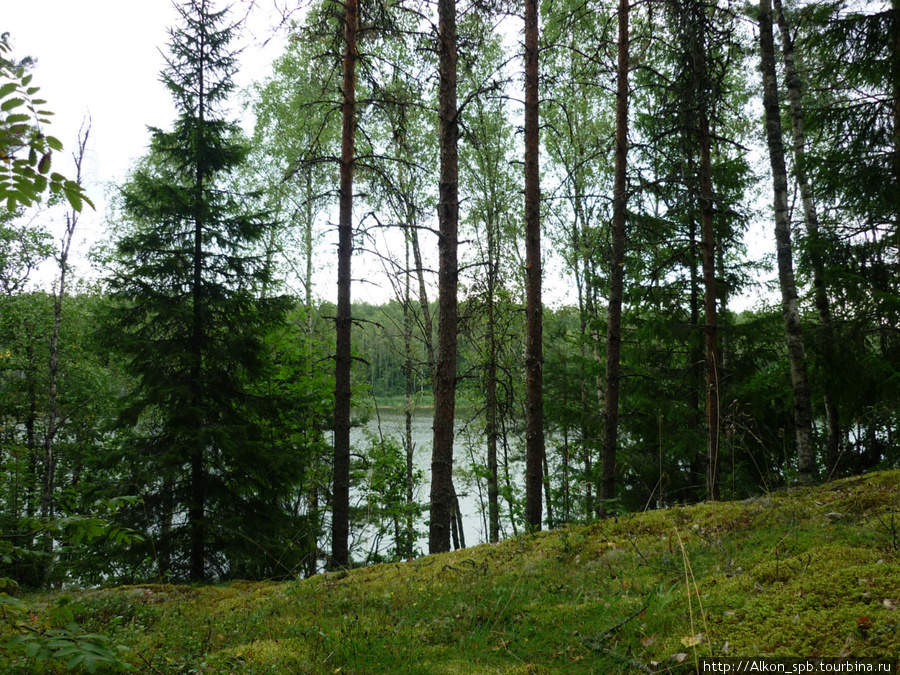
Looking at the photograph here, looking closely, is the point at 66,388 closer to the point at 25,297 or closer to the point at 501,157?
the point at 25,297

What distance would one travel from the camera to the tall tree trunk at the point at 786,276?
6719 mm

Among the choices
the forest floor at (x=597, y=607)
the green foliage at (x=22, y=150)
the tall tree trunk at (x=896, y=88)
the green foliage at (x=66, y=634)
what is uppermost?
the tall tree trunk at (x=896, y=88)

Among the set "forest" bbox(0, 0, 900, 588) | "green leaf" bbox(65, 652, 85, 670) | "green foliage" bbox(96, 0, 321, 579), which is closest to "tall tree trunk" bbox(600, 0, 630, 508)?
"forest" bbox(0, 0, 900, 588)

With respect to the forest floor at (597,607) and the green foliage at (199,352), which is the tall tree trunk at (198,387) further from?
the forest floor at (597,607)

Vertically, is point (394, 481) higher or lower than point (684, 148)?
lower

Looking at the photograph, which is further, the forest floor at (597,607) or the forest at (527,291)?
the forest at (527,291)

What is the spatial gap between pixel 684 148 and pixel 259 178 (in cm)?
1337

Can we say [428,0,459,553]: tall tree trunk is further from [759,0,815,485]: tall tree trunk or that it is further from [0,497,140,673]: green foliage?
[0,497,140,673]: green foliage

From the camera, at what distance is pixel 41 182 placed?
1680 mm

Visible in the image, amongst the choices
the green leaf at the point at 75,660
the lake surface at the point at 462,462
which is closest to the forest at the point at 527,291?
the lake surface at the point at 462,462

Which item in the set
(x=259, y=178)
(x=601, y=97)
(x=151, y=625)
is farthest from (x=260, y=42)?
(x=601, y=97)

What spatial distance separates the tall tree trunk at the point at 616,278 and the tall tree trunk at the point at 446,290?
2649 mm

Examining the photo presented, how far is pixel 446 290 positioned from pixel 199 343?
15.4 feet

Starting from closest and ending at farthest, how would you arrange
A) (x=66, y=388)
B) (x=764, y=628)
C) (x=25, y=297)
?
(x=764, y=628) → (x=25, y=297) → (x=66, y=388)
